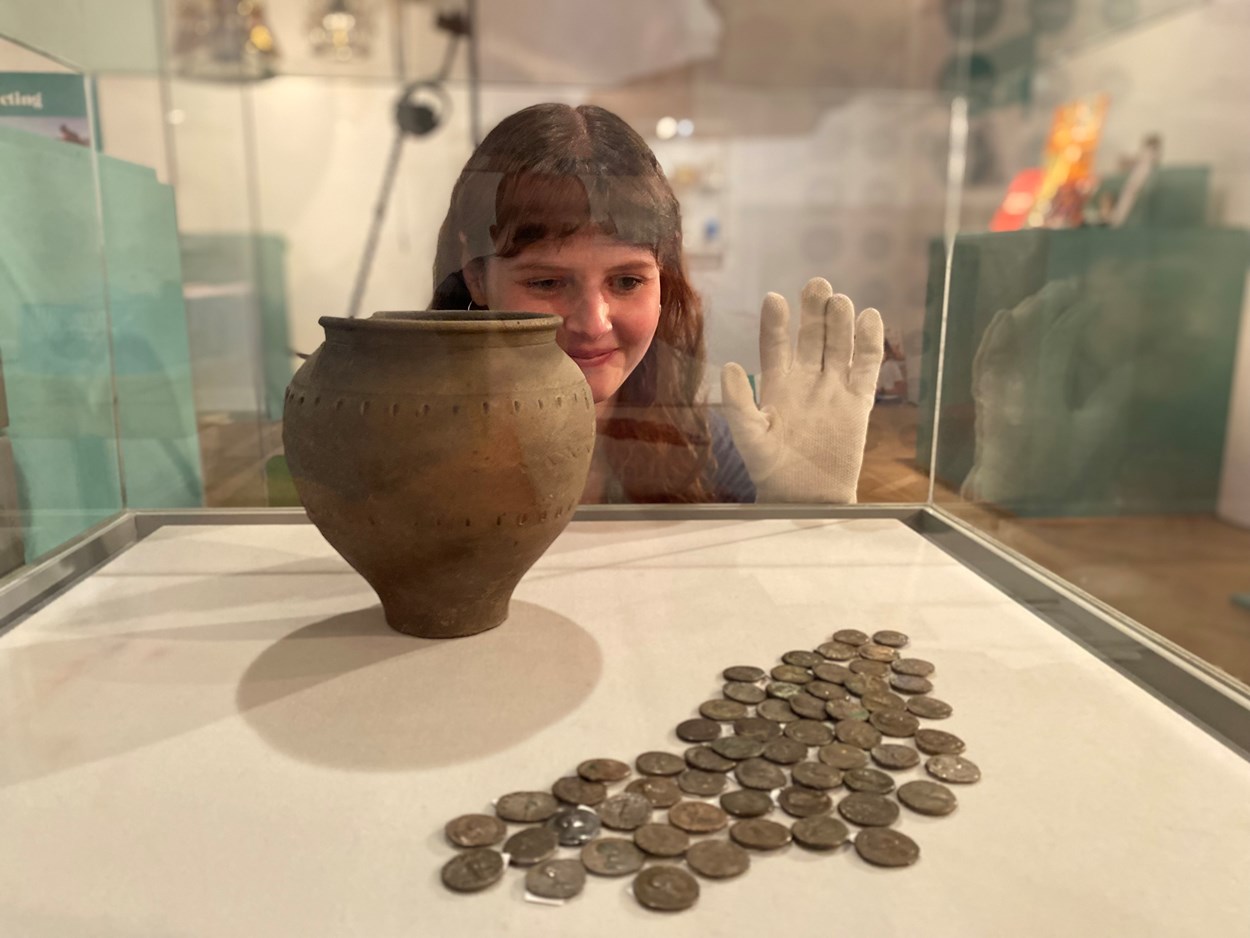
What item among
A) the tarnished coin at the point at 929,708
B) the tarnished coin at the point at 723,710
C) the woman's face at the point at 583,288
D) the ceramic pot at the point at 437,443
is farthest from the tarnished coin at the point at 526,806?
the woman's face at the point at 583,288

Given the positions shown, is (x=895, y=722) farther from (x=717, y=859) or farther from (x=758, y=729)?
(x=717, y=859)

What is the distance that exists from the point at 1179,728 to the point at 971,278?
914 millimetres

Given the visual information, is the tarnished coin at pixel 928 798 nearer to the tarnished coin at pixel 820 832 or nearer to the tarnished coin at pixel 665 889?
the tarnished coin at pixel 820 832

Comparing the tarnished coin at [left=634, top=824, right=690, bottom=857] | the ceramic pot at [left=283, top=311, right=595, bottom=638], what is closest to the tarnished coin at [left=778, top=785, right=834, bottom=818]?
the tarnished coin at [left=634, top=824, right=690, bottom=857]

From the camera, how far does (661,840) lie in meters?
0.83

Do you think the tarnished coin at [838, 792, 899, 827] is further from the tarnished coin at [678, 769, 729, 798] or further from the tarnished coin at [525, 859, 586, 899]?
the tarnished coin at [525, 859, 586, 899]

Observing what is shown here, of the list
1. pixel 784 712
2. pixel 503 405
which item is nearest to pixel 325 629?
pixel 503 405

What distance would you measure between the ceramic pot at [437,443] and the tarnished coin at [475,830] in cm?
35

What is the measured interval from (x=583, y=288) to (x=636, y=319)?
140mm

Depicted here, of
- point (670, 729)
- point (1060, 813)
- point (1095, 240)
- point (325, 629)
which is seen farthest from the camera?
point (1095, 240)

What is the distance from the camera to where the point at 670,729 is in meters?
1.03

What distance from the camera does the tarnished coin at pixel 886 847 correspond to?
0.80 meters

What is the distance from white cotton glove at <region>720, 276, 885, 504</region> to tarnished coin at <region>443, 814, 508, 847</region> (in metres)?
0.94

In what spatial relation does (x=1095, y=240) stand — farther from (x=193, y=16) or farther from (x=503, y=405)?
(x=193, y=16)
